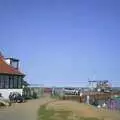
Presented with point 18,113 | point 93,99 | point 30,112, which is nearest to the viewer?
point 18,113

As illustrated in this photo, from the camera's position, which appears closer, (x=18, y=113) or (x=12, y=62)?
(x=18, y=113)

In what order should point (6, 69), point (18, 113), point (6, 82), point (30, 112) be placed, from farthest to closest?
1. point (6, 69)
2. point (6, 82)
3. point (30, 112)
4. point (18, 113)

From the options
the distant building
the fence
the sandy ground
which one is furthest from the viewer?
the fence

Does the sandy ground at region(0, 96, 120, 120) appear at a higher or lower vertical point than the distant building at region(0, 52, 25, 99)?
lower

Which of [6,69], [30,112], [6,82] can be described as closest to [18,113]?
[30,112]

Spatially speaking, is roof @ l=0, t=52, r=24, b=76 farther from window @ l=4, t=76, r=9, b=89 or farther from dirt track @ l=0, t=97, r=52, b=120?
dirt track @ l=0, t=97, r=52, b=120

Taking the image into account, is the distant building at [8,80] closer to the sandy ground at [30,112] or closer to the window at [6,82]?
the window at [6,82]

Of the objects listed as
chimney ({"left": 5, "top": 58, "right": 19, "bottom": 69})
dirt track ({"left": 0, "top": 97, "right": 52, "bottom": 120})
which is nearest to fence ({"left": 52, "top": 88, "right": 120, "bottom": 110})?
chimney ({"left": 5, "top": 58, "right": 19, "bottom": 69})

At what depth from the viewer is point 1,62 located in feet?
209

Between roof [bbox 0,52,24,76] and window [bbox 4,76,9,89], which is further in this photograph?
roof [bbox 0,52,24,76]

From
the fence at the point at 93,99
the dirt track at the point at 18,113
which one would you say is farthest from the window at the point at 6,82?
the dirt track at the point at 18,113

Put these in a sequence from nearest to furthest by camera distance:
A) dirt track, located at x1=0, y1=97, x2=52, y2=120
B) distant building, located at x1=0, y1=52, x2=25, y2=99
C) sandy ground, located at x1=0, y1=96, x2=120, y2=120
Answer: dirt track, located at x1=0, y1=97, x2=52, y2=120, sandy ground, located at x1=0, y1=96, x2=120, y2=120, distant building, located at x1=0, y1=52, x2=25, y2=99

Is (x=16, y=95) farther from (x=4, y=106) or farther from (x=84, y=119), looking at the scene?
(x=84, y=119)

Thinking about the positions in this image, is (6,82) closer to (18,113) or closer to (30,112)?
(30,112)
